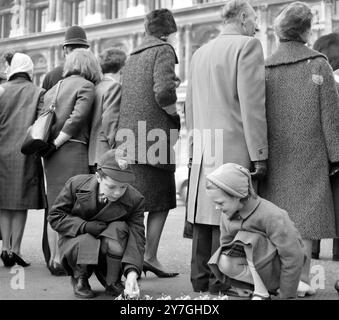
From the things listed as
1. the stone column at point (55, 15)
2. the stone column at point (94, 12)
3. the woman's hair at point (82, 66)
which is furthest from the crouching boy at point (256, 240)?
the stone column at point (55, 15)

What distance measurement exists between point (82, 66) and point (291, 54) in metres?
1.65

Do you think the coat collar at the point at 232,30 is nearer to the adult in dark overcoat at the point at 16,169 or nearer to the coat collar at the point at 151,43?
the coat collar at the point at 151,43

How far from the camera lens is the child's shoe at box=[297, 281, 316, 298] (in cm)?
329

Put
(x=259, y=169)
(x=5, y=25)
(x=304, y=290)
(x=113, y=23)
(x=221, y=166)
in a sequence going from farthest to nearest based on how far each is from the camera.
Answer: (x=5, y=25)
(x=113, y=23)
(x=259, y=169)
(x=304, y=290)
(x=221, y=166)

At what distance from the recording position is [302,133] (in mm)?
3438

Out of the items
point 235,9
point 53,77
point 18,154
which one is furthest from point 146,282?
point 53,77

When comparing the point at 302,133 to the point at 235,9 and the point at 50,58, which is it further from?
the point at 50,58

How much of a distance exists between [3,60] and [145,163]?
1.89m

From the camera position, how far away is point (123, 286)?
3422 millimetres

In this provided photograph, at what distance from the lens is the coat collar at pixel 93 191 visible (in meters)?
3.36

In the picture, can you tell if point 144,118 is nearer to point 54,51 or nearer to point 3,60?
point 3,60

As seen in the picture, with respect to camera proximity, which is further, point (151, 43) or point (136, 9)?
point (136, 9)

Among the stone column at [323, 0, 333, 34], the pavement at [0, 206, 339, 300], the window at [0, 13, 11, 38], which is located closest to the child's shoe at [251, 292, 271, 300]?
the pavement at [0, 206, 339, 300]
